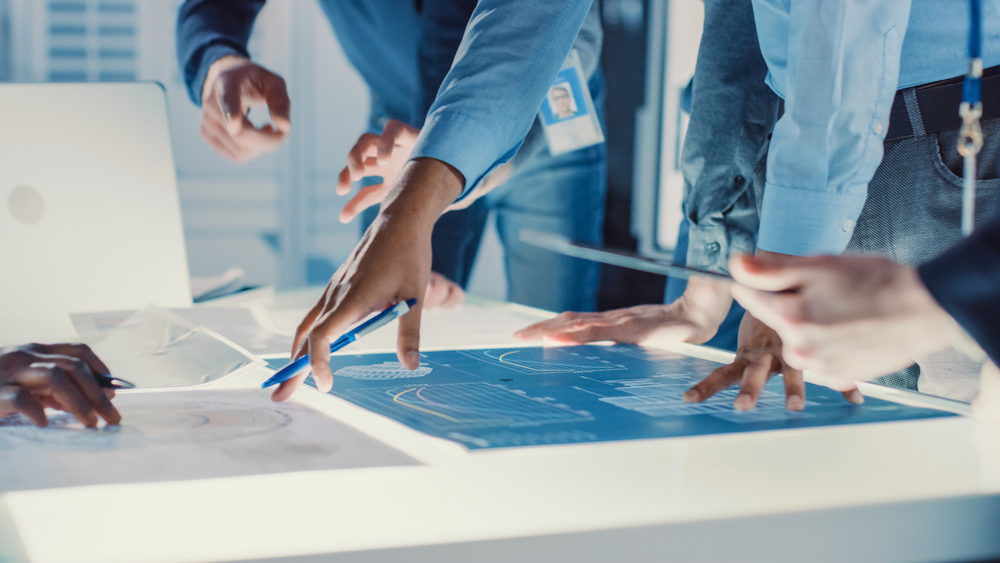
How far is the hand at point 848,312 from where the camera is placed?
50 centimetres

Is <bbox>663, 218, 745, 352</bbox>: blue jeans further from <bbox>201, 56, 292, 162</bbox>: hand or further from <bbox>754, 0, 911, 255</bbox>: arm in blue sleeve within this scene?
<bbox>201, 56, 292, 162</bbox>: hand

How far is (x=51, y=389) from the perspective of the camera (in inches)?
23.0

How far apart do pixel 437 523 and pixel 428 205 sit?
50 cm

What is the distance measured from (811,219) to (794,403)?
267mm

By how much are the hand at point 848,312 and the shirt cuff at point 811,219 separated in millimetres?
301

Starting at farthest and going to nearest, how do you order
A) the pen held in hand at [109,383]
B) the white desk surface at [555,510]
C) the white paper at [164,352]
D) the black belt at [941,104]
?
1. the black belt at [941,104]
2. the white paper at [164,352]
3. the pen held in hand at [109,383]
4. the white desk surface at [555,510]

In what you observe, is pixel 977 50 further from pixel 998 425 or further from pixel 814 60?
pixel 998 425

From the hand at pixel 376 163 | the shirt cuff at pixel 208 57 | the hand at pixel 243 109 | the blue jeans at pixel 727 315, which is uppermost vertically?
the shirt cuff at pixel 208 57

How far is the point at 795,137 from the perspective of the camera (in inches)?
32.7

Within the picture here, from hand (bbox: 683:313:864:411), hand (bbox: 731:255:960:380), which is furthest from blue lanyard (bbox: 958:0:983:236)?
hand (bbox: 731:255:960:380)

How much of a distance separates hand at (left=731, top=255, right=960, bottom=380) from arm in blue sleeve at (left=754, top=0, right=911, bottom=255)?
31cm

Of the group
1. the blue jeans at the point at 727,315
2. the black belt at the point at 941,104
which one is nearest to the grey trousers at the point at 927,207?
the black belt at the point at 941,104

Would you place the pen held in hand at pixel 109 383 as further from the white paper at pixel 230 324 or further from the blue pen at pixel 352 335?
the white paper at pixel 230 324

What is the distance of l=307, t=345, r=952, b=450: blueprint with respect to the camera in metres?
0.57
